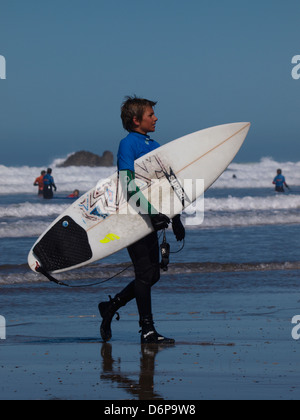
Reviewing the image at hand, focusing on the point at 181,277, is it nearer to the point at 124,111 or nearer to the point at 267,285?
the point at 267,285

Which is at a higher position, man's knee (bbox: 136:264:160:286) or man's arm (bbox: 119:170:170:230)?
man's arm (bbox: 119:170:170:230)

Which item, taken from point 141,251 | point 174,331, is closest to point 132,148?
point 141,251

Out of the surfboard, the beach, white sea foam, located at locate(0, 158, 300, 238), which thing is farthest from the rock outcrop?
the surfboard

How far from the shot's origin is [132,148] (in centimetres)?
438

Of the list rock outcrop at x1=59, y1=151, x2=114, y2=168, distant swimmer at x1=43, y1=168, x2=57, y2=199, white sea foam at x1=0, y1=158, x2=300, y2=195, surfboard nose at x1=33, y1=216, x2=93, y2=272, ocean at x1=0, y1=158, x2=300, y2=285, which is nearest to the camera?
surfboard nose at x1=33, y1=216, x2=93, y2=272

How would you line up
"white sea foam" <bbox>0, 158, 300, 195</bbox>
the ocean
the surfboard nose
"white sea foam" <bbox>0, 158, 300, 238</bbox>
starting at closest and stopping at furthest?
1. the surfboard nose
2. the ocean
3. "white sea foam" <bbox>0, 158, 300, 238</bbox>
4. "white sea foam" <bbox>0, 158, 300, 195</bbox>

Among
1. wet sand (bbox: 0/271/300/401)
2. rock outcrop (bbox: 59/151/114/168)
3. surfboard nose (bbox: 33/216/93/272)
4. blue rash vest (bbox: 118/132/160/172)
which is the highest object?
rock outcrop (bbox: 59/151/114/168)

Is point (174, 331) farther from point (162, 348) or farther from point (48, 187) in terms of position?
point (48, 187)

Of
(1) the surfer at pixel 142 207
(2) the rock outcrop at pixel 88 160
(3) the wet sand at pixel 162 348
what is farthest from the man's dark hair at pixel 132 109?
(2) the rock outcrop at pixel 88 160

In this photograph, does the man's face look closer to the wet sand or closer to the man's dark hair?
the man's dark hair

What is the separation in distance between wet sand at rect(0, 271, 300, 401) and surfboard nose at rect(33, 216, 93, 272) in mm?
498

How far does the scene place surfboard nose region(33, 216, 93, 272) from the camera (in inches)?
197

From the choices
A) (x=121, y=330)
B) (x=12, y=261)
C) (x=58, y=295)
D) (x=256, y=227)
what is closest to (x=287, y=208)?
(x=256, y=227)

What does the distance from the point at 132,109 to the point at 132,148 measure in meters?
0.27
